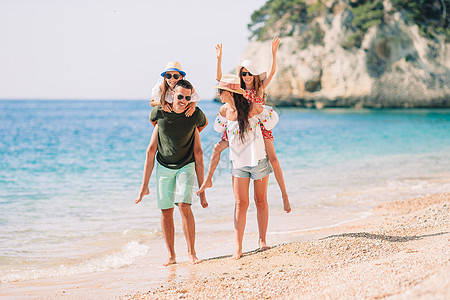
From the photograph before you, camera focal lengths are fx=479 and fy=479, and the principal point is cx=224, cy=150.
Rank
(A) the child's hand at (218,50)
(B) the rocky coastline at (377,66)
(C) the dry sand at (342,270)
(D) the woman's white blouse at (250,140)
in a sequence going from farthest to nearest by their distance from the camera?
(B) the rocky coastline at (377,66)
(A) the child's hand at (218,50)
(D) the woman's white blouse at (250,140)
(C) the dry sand at (342,270)

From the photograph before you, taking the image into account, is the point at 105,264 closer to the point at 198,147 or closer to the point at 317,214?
the point at 198,147

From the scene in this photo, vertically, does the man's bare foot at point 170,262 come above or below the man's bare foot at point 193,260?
below

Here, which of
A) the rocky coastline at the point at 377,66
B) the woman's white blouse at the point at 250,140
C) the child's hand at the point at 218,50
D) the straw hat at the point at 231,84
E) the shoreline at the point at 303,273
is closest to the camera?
the shoreline at the point at 303,273

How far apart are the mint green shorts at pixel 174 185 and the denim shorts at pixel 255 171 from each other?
1.46 feet

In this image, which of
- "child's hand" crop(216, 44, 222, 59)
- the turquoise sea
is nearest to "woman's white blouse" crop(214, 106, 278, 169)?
"child's hand" crop(216, 44, 222, 59)

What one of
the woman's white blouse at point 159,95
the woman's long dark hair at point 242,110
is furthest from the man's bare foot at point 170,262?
the woman's white blouse at point 159,95

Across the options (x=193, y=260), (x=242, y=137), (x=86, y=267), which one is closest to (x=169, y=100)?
(x=242, y=137)

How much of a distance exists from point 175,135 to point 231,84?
2.46 ft

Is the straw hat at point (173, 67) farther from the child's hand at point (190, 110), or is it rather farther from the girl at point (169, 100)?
the child's hand at point (190, 110)

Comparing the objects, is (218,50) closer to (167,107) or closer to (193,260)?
(167,107)

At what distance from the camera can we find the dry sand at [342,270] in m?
2.99

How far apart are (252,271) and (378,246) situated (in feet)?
3.94

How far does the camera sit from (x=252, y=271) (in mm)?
4227

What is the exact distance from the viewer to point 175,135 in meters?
4.62
